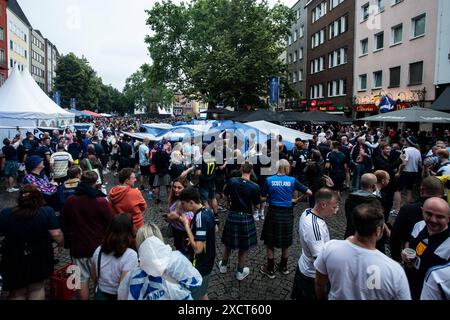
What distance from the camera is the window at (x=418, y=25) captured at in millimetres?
22219

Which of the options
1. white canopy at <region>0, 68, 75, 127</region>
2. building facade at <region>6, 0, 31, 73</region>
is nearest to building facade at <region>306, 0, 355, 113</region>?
white canopy at <region>0, 68, 75, 127</region>

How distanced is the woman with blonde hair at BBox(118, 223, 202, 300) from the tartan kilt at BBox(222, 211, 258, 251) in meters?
2.89

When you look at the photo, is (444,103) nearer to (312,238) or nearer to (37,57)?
(312,238)

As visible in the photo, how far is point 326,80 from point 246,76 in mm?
12159

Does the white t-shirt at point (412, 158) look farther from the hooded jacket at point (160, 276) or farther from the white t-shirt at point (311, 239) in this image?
the hooded jacket at point (160, 276)

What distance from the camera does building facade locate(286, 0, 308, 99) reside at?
44.8 meters

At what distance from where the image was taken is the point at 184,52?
4091 centimetres

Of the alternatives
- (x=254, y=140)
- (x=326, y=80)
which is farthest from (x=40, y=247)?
(x=326, y=80)

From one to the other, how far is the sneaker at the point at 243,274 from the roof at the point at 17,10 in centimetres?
6458

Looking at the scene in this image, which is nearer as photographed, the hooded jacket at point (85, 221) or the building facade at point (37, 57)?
the hooded jacket at point (85, 221)

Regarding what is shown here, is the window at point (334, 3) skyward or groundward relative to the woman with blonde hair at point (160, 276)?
skyward

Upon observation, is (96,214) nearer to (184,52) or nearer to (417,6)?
(417,6)

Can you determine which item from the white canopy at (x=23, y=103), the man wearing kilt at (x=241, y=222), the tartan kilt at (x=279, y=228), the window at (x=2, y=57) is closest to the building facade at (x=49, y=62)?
the window at (x=2, y=57)

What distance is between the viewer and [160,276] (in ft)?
7.95
